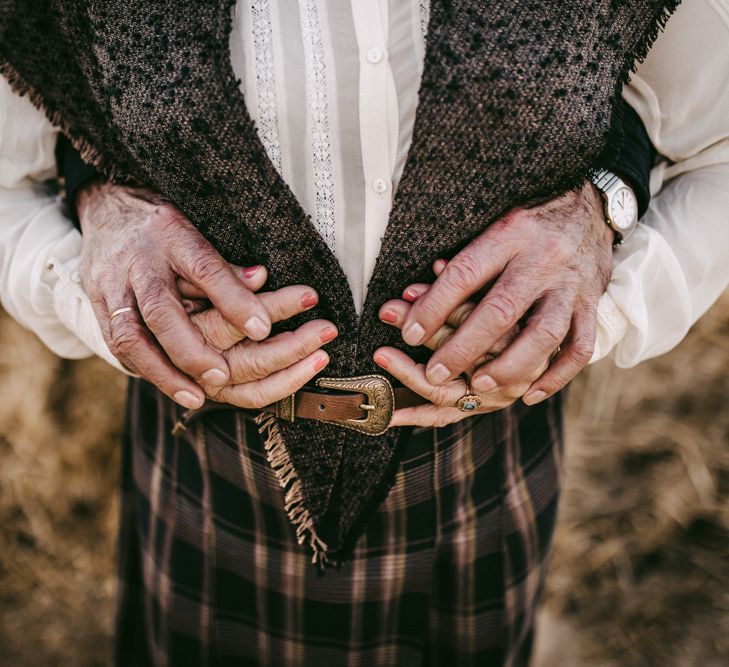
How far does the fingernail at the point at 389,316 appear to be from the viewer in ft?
2.42

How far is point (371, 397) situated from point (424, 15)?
450 millimetres

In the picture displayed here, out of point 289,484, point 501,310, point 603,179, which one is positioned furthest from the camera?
point 289,484

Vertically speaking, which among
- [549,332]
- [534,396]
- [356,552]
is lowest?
[356,552]

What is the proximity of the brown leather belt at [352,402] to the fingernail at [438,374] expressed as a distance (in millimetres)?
65

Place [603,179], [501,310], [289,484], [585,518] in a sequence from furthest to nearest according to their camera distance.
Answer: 1. [585,518]
2. [289,484]
3. [603,179]
4. [501,310]

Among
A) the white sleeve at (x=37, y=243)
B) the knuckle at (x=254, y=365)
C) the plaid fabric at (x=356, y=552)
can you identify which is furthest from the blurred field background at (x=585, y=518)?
the knuckle at (x=254, y=365)

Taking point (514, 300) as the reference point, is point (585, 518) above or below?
below

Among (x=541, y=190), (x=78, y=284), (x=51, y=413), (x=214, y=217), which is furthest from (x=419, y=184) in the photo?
(x=51, y=413)

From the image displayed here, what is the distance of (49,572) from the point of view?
6.83 feet

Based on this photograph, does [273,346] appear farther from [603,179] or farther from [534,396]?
[603,179]

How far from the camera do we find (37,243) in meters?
0.90

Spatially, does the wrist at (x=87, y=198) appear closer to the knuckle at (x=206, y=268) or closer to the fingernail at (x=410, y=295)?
the knuckle at (x=206, y=268)

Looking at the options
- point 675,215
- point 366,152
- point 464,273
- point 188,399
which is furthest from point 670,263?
point 188,399

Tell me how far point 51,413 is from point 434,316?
178cm
